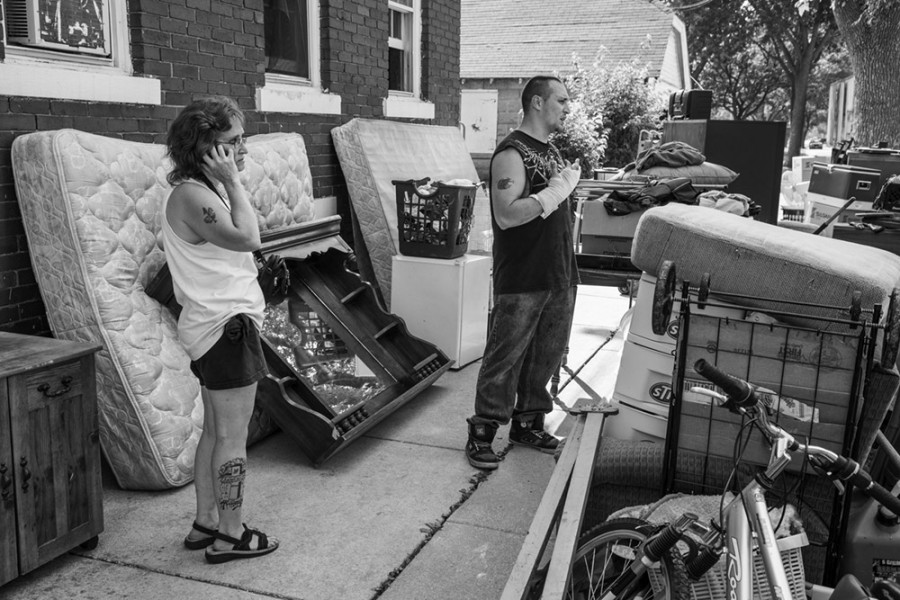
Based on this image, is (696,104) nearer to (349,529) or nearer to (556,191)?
(556,191)

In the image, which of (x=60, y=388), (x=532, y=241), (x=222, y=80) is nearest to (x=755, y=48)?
(x=222, y=80)

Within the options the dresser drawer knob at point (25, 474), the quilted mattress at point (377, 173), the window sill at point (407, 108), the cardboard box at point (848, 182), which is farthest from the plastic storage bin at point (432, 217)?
the cardboard box at point (848, 182)

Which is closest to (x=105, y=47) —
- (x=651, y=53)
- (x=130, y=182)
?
(x=130, y=182)

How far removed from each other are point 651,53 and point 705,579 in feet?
85.7

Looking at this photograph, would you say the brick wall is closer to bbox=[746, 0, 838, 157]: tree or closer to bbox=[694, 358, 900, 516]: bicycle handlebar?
bbox=[694, 358, 900, 516]: bicycle handlebar

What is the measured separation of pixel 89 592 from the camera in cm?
340

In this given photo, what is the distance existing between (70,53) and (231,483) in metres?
2.59

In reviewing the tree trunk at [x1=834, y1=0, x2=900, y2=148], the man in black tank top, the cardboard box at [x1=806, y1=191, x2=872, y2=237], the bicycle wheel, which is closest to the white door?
the tree trunk at [x1=834, y1=0, x2=900, y2=148]

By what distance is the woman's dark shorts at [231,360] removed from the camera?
135 inches

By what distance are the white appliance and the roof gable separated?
20763 mm

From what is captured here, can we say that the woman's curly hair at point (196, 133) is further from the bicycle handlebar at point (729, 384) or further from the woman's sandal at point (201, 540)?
the bicycle handlebar at point (729, 384)

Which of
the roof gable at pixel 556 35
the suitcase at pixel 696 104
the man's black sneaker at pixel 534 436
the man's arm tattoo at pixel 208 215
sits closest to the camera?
the man's arm tattoo at pixel 208 215

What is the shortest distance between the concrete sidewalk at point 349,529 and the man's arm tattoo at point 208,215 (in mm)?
1465

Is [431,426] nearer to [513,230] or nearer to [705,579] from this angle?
[513,230]
